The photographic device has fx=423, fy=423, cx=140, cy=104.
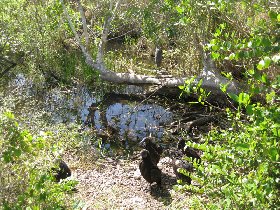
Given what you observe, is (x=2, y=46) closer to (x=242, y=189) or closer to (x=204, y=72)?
(x=204, y=72)

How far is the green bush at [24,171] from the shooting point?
3.24m

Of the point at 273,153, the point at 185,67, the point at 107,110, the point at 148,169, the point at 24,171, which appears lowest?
the point at 107,110

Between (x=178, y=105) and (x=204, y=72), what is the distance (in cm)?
91

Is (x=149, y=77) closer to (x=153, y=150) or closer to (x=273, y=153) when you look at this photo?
(x=153, y=150)

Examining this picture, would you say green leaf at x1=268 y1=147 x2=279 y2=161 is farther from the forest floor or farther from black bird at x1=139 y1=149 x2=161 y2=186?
black bird at x1=139 y1=149 x2=161 y2=186

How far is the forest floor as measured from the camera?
5.41m

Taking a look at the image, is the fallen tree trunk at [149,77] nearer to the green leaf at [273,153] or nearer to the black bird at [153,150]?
the black bird at [153,150]

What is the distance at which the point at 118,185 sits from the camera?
234 inches

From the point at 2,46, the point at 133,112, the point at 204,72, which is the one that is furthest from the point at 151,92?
the point at 2,46

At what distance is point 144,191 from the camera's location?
5738 millimetres

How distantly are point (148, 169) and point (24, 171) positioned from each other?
2.28 m

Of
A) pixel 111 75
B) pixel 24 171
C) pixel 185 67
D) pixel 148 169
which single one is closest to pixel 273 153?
pixel 24 171

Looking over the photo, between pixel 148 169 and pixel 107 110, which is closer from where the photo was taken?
pixel 148 169

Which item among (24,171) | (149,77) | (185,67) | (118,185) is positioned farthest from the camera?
(185,67)
